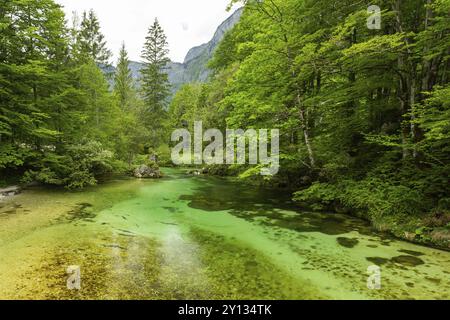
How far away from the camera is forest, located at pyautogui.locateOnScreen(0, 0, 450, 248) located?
7656 millimetres

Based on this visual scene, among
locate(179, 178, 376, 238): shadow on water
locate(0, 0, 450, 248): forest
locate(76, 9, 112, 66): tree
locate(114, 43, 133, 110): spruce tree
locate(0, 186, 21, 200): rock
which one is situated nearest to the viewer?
locate(0, 0, 450, 248): forest

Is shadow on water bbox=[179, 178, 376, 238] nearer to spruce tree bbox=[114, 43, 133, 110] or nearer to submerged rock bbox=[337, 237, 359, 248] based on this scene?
submerged rock bbox=[337, 237, 359, 248]

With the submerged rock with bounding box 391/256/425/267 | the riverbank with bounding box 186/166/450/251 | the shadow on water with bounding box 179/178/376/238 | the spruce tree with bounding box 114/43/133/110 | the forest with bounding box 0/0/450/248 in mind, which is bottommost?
the shadow on water with bounding box 179/178/376/238

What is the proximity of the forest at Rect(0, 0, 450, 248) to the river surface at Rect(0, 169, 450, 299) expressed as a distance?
164 centimetres

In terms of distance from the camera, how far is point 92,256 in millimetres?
5441

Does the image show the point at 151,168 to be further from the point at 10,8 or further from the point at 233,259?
the point at 233,259

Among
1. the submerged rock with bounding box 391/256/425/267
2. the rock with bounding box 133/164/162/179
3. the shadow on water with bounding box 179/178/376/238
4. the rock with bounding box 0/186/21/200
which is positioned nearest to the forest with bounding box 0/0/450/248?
the shadow on water with bounding box 179/178/376/238

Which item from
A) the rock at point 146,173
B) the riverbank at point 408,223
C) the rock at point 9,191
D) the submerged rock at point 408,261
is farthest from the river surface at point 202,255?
the rock at point 146,173

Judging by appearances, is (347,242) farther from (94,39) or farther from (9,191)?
(94,39)

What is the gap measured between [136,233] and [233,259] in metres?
3.12

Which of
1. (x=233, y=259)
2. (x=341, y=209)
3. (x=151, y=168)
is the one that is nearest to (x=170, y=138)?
(x=151, y=168)

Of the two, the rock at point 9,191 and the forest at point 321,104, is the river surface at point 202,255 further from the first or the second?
the forest at point 321,104

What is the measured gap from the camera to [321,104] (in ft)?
36.7

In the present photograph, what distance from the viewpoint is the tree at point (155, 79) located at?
36188 mm
